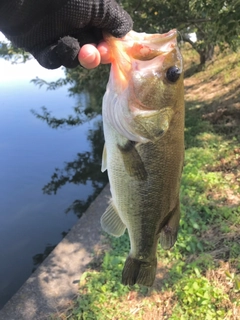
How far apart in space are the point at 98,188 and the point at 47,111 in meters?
3.76

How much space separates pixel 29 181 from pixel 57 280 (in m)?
3.22

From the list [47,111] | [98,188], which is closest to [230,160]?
[98,188]

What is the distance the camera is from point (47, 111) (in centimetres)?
967

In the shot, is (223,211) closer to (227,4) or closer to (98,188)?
(227,4)

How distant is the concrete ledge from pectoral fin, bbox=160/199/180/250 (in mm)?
2124

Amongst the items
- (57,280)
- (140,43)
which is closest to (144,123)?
(140,43)

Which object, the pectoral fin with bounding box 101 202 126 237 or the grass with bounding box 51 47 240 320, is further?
the grass with bounding box 51 47 240 320

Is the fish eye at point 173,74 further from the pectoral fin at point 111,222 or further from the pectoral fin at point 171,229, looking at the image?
the pectoral fin at point 111,222

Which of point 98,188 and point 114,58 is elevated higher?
point 114,58

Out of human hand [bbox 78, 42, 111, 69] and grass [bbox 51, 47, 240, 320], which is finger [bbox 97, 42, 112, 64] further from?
grass [bbox 51, 47, 240, 320]

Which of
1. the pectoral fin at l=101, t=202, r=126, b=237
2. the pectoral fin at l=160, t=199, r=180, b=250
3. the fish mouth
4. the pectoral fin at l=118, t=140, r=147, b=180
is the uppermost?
the fish mouth

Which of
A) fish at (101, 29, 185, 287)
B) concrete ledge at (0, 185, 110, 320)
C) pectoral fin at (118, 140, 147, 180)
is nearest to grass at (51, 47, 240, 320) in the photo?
concrete ledge at (0, 185, 110, 320)

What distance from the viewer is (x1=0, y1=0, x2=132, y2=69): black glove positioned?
136 cm

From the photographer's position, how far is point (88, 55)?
1464mm
